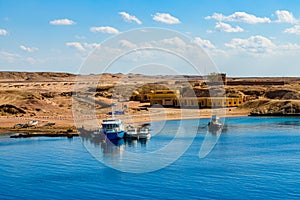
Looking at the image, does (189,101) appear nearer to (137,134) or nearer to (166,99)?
(166,99)

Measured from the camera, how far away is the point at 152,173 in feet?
128

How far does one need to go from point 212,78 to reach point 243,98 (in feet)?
70.5

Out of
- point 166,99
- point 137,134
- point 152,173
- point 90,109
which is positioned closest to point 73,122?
point 90,109

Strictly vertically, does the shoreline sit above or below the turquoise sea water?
above

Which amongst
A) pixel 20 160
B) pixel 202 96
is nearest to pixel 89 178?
pixel 20 160

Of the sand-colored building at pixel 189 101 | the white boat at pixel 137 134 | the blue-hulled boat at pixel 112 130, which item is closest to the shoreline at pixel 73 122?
the sand-colored building at pixel 189 101

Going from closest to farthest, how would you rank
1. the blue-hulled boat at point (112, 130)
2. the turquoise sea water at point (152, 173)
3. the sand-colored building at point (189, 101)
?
1. the turquoise sea water at point (152, 173)
2. the blue-hulled boat at point (112, 130)
3. the sand-colored building at point (189, 101)

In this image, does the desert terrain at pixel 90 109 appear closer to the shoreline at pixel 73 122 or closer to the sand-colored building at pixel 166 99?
the shoreline at pixel 73 122

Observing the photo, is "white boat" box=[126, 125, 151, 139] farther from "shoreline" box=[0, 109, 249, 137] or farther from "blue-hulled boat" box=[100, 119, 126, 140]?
"shoreline" box=[0, 109, 249, 137]

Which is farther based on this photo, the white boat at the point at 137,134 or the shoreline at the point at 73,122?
the shoreline at the point at 73,122

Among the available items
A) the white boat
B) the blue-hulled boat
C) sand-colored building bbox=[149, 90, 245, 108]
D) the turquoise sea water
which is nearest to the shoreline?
the turquoise sea water

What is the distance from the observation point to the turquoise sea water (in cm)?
3253

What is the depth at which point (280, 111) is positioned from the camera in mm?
95938

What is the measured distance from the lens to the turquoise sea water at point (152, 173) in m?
32.5
